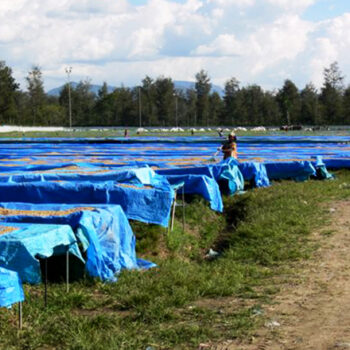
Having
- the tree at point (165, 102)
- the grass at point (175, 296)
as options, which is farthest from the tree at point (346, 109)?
the grass at point (175, 296)

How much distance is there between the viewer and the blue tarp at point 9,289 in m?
5.31

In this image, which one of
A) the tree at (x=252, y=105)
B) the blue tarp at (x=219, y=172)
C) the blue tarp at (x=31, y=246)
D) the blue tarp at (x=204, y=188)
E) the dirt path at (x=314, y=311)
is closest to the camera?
the dirt path at (x=314, y=311)

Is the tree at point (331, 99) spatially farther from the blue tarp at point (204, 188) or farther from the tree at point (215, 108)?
the blue tarp at point (204, 188)

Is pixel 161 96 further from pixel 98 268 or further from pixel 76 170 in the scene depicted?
pixel 98 268

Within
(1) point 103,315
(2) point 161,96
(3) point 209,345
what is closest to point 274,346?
(3) point 209,345

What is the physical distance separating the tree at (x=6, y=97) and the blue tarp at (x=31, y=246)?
87045 millimetres

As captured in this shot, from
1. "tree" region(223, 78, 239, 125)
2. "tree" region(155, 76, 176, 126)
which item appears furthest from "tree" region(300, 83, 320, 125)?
"tree" region(155, 76, 176, 126)

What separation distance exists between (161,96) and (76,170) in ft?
295

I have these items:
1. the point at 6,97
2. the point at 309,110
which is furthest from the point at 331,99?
the point at 6,97

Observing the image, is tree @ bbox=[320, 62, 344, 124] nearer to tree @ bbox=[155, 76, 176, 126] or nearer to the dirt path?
tree @ bbox=[155, 76, 176, 126]

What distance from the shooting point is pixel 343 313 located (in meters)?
5.96

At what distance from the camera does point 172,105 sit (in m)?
103

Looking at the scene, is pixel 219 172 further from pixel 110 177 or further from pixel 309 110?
pixel 309 110

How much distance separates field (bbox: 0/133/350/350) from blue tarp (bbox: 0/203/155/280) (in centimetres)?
23
